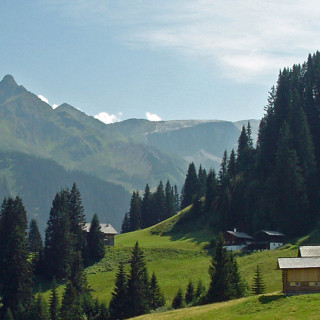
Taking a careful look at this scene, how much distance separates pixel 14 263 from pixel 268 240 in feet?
170

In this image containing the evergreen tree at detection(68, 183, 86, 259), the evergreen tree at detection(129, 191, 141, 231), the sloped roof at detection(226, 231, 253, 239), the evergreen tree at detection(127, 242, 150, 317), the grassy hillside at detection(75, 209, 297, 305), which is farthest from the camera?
the evergreen tree at detection(129, 191, 141, 231)

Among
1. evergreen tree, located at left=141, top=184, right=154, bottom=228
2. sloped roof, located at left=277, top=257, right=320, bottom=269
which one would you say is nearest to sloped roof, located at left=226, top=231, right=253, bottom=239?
evergreen tree, located at left=141, top=184, right=154, bottom=228

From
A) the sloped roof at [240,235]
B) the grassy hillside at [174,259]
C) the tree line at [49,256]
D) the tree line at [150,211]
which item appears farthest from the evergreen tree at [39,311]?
the tree line at [150,211]

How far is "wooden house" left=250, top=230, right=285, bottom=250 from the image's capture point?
116 m

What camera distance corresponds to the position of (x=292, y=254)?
95938 millimetres

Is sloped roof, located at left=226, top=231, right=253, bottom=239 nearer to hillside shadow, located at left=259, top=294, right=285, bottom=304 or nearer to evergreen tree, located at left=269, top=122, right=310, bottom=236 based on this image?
evergreen tree, located at left=269, top=122, right=310, bottom=236

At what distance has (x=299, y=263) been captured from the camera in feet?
194

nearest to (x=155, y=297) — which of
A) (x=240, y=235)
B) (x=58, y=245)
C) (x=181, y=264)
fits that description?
(x=181, y=264)

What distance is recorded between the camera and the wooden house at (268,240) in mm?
115625

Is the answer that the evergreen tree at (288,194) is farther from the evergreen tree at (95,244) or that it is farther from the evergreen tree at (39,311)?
the evergreen tree at (39,311)

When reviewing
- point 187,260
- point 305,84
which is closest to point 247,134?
point 305,84

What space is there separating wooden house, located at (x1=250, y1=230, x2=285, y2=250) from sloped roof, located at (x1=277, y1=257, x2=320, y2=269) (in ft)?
183

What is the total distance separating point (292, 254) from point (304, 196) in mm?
30720

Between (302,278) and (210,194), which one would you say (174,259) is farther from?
(302,278)
